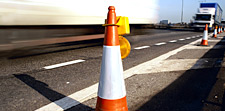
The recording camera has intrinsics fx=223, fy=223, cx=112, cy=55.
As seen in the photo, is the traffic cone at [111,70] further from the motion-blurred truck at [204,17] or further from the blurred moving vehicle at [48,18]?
the motion-blurred truck at [204,17]

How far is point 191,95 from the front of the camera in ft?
9.91

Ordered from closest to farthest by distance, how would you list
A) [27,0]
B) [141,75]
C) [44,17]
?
[141,75], [27,0], [44,17]

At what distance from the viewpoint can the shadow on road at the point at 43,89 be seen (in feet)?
9.03

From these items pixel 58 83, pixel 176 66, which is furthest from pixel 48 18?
pixel 176 66

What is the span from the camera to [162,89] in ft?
10.8

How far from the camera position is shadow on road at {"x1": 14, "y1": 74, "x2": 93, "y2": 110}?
2.75 m

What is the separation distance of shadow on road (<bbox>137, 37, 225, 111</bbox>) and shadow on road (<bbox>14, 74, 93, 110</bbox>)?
0.91 metres

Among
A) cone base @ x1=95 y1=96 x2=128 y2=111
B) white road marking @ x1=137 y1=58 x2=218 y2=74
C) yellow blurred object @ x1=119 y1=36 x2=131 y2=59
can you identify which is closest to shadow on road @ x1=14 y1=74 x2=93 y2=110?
cone base @ x1=95 y1=96 x2=128 y2=111

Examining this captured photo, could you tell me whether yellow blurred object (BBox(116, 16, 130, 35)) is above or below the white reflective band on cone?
above

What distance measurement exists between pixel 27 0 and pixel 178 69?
348cm

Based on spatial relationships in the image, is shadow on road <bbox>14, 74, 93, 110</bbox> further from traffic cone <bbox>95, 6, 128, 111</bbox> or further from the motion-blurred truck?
the motion-blurred truck

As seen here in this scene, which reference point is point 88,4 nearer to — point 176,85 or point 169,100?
point 176,85

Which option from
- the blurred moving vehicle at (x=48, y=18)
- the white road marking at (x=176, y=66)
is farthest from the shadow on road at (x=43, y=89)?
the white road marking at (x=176, y=66)

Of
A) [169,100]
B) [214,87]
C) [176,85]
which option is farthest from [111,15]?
[214,87]
